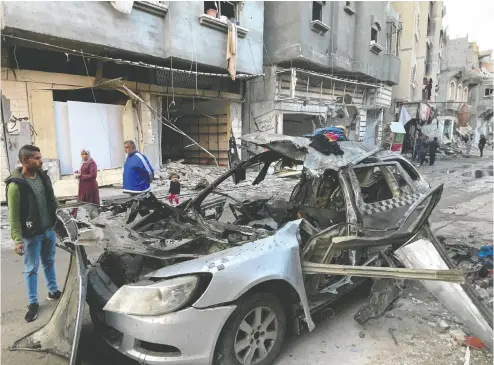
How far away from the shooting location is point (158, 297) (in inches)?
77.9

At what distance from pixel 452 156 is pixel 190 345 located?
26.6 m

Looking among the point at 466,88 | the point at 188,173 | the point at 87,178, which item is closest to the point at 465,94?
the point at 466,88

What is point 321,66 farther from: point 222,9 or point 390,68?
point 390,68

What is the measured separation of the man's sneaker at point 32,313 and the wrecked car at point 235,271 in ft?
1.85

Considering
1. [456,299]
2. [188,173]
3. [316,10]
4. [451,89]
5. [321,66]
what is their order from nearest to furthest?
[456,299], [188,173], [321,66], [316,10], [451,89]

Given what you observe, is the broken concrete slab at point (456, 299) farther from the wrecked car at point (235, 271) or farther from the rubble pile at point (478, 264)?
the rubble pile at point (478, 264)

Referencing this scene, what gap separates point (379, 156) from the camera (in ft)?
12.0

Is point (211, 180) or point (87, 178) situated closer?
point (87, 178)

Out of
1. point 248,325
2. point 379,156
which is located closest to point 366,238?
point 248,325

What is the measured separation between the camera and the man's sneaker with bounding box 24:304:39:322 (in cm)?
309

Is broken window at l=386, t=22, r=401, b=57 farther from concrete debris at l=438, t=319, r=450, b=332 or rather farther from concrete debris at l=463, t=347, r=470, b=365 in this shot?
concrete debris at l=463, t=347, r=470, b=365

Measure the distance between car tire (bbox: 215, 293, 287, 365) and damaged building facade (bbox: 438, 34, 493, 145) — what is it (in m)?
33.4

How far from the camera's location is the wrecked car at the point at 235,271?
2006 mm

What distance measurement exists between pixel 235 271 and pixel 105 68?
913 cm
